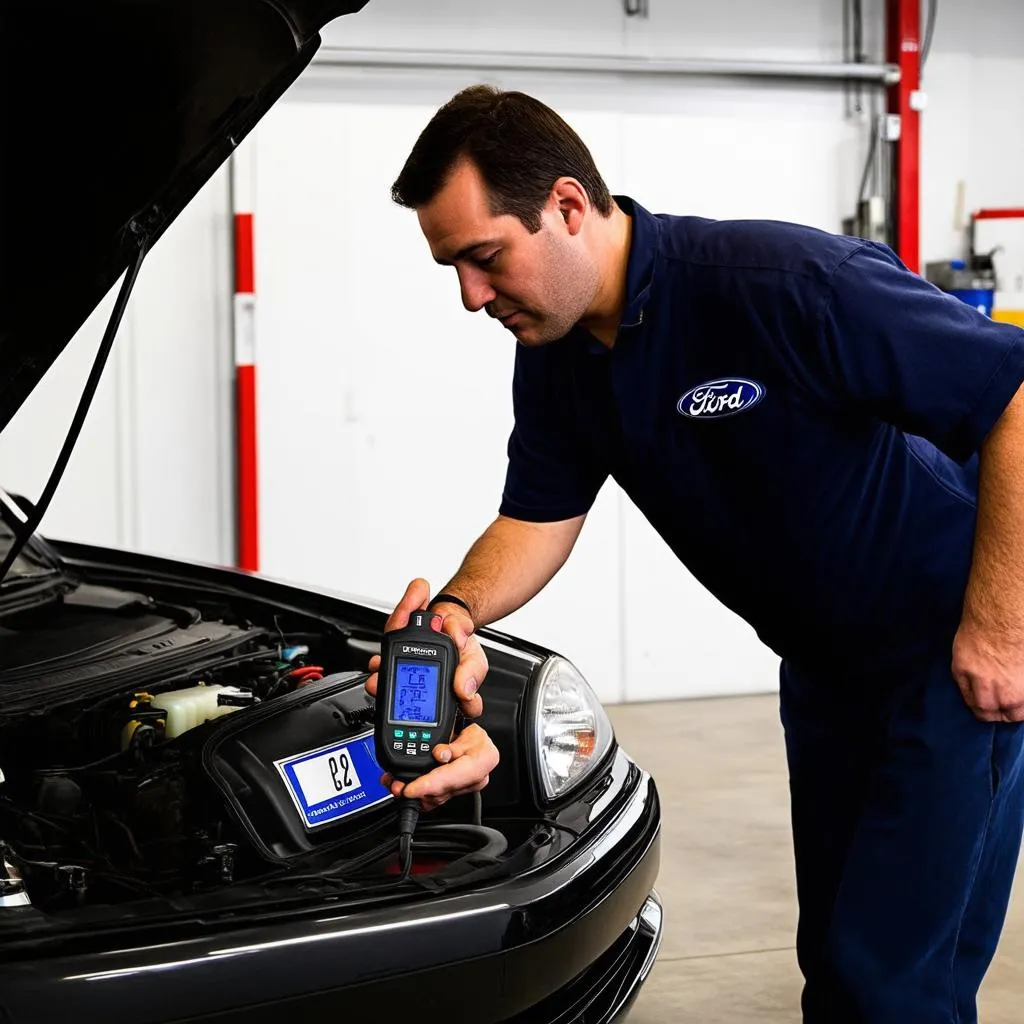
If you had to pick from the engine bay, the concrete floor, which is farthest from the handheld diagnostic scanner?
the concrete floor

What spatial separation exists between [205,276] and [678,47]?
209 centimetres

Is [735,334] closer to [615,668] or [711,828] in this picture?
[711,828]

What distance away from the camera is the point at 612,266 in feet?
5.71

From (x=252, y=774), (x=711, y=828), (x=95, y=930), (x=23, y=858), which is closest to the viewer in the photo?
(x=95, y=930)

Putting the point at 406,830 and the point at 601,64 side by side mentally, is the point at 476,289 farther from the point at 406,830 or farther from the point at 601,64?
the point at 601,64

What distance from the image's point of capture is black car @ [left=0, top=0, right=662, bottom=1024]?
1393mm

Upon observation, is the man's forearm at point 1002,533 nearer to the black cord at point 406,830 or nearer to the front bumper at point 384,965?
the front bumper at point 384,965

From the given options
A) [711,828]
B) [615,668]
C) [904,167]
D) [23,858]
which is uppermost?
[904,167]

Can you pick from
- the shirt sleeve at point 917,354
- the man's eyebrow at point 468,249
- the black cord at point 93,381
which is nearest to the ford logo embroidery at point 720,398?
the shirt sleeve at point 917,354

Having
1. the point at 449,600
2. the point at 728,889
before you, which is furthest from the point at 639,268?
the point at 728,889

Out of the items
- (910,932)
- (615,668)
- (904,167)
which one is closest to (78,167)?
(910,932)

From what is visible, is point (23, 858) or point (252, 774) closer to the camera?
point (23, 858)

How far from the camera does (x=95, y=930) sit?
1.37 m

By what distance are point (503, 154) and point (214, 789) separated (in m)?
0.85
